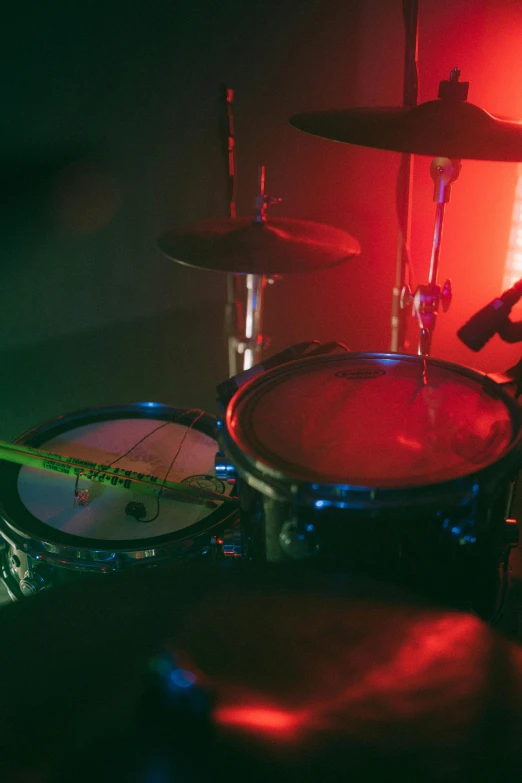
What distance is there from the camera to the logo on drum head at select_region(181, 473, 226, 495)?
1.10 metres

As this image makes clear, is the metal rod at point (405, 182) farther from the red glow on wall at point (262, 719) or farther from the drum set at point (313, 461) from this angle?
the red glow on wall at point (262, 719)

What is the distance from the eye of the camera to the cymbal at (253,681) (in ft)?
1.61

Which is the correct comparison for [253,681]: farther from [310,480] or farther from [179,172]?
[179,172]

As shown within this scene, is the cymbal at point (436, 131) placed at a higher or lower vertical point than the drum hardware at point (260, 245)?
higher

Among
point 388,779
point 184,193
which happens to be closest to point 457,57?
point 184,193

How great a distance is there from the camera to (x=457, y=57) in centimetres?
191

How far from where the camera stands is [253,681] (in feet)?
1.86

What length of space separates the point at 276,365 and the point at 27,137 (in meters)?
1.06

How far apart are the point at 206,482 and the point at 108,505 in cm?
19

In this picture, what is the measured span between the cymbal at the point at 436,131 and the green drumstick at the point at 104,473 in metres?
0.70

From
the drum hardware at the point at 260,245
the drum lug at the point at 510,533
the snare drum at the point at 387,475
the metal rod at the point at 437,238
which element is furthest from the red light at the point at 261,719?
the metal rod at the point at 437,238

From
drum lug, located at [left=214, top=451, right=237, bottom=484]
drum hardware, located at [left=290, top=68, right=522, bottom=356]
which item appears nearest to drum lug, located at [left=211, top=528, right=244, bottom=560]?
drum lug, located at [left=214, top=451, right=237, bottom=484]

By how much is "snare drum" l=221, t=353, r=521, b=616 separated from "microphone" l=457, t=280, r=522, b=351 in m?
0.23

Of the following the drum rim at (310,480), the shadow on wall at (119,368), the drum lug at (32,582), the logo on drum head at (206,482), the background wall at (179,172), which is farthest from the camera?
the shadow on wall at (119,368)
